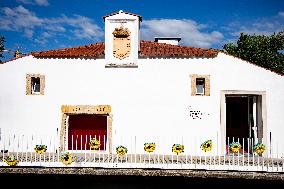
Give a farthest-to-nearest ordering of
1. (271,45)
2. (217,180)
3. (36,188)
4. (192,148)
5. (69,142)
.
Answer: (271,45) < (69,142) < (192,148) < (36,188) < (217,180)

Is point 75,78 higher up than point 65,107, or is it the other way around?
point 75,78

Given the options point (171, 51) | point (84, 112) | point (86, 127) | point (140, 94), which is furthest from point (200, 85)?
point (86, 127)

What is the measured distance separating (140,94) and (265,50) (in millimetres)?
21553

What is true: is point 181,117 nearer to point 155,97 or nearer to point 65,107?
point 155,97

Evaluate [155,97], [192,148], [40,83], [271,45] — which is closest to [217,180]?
[192,148]

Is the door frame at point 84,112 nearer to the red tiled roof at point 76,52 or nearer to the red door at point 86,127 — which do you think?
the red door at point 86,127

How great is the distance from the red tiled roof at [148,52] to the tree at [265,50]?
18388mm

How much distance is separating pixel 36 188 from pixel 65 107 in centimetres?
369

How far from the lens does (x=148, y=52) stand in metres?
12.9

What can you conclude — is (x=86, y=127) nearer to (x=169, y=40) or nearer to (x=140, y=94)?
(x=140, y=94)

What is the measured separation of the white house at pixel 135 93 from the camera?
39.9ft

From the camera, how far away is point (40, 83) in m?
12.6

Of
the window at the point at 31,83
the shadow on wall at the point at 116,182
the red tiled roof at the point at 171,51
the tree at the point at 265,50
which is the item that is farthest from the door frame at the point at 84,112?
the tree at the point at 265,50

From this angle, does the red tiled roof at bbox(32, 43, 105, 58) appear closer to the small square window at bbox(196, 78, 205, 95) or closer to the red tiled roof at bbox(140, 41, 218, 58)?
the red tiled roof at bbox(140, 41, 218, 58)
